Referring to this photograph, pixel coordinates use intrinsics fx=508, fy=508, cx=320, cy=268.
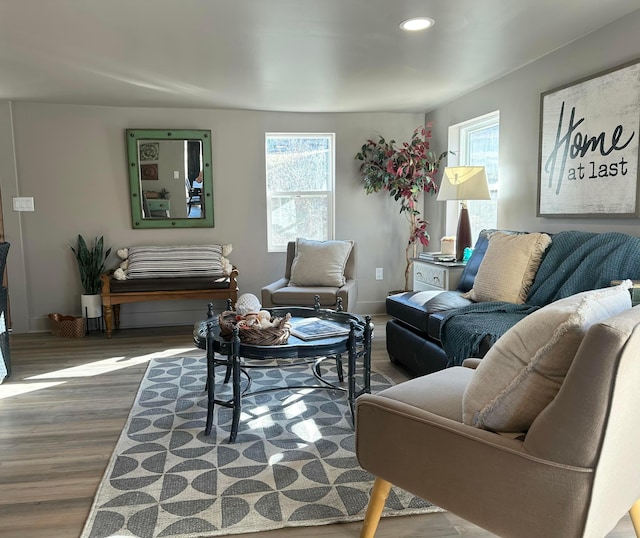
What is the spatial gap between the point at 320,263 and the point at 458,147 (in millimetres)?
1655

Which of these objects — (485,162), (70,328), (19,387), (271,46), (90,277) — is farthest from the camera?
(90,277)

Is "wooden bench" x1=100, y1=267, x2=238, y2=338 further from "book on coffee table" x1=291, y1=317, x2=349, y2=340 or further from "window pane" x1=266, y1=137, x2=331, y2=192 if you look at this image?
"book on coffee table" x1=291, y1=317, x2=349, y2=340

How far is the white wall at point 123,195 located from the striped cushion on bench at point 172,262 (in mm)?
215

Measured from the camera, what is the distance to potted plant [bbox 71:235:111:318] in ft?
15.3

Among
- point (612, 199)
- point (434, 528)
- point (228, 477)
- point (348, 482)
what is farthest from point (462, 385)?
point (612, 199)

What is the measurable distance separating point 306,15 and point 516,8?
1.03 m

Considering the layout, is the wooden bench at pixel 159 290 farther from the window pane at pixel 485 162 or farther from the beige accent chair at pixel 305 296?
the window pane at pixel 485 162

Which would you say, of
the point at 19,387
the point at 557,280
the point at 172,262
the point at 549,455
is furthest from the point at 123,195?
the point at 549,455

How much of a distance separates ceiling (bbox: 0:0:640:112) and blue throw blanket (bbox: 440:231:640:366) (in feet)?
3.85

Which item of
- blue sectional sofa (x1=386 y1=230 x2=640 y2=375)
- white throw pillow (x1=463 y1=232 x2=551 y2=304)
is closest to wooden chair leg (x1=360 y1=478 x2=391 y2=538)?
blue sectional sofa (x1=386 y1=230 x2=640 y2=375)

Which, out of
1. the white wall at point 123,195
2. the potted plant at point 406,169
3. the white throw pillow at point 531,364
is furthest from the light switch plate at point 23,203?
the white throw pillow at point 531,364

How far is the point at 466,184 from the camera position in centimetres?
372

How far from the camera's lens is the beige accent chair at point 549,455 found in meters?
1.14

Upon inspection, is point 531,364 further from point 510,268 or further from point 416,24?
point 416,24
